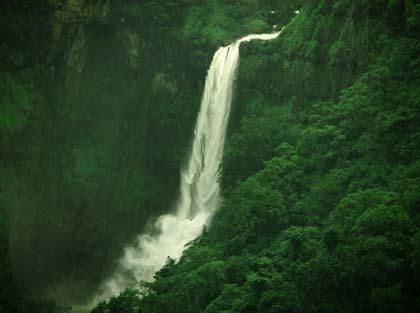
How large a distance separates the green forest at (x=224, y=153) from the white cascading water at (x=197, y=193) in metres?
0.79

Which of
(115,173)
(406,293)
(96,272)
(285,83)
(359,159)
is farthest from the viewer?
(115,173)

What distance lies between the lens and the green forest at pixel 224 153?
24219 millimetres

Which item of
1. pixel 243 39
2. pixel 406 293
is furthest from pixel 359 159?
pixel 243 39

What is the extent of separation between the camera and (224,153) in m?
34.1

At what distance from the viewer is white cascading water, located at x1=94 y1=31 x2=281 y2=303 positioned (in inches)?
1425

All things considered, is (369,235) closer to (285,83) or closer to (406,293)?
(406,293)

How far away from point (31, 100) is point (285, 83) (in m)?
12.5

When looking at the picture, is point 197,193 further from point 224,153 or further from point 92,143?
point 92,143

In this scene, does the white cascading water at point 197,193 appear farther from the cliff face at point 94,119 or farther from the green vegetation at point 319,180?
the green vegetation at point 319,180

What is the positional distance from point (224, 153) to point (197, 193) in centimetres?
420

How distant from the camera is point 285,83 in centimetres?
3462

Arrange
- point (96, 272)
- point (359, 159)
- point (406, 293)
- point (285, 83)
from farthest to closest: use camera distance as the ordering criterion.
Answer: point (96, 272) < point (285, 83) < point (359, 159) < point (406, 293)

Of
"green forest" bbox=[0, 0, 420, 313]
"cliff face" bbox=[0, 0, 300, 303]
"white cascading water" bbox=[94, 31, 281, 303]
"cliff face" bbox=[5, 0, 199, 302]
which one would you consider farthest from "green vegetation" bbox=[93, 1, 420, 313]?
"cliff face" bbox=[5, 0, 199, 302]

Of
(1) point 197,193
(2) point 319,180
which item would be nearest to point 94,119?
(1) point 197,193
